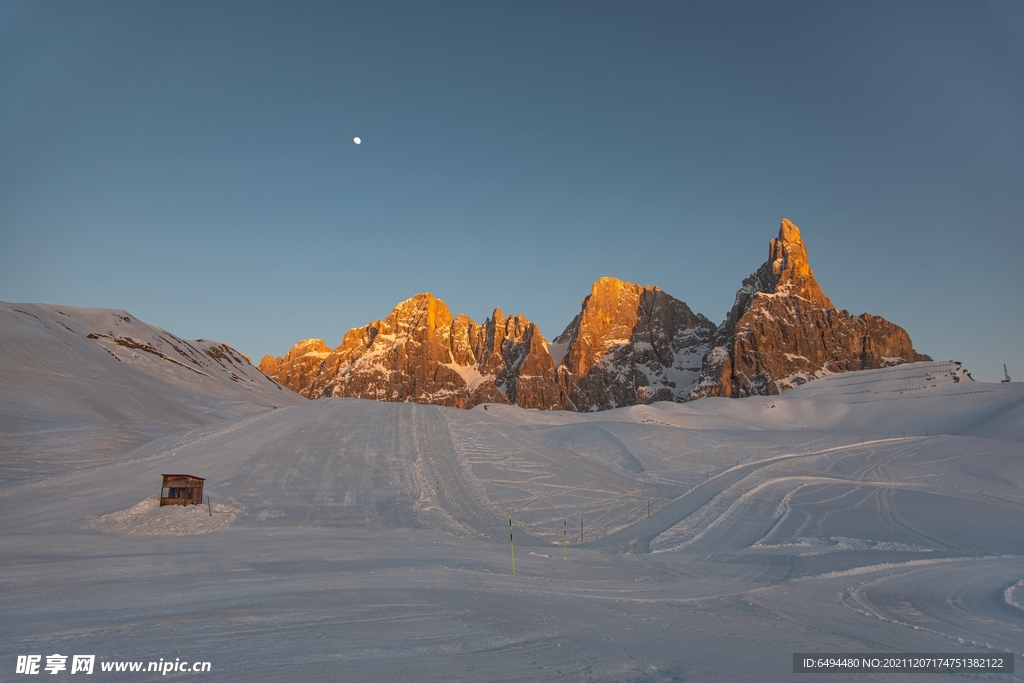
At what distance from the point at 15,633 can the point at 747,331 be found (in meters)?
135

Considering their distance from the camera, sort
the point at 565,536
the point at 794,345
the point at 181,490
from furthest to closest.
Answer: the point at 794,345 < the point at 181,490 < the point at 565,536

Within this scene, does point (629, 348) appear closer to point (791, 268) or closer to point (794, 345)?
point (791, 268)

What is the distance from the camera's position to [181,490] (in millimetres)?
19797

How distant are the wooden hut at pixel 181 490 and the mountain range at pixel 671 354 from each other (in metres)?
116

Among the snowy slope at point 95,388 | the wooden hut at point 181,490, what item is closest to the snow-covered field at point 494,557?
the wooden hut at point 181,490

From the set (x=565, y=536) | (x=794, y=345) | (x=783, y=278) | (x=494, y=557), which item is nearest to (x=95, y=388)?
(x=565, y=536)

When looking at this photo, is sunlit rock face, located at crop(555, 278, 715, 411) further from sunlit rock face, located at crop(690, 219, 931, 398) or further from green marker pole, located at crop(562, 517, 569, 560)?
green marker pole, located at crop(562, 517, 569, 560)

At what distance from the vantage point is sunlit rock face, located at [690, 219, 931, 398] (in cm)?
12156

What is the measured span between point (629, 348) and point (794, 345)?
53.9 metres

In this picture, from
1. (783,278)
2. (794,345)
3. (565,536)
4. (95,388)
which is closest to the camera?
(565,536)

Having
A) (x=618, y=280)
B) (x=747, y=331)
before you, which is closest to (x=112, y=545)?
(x=747, y=331)

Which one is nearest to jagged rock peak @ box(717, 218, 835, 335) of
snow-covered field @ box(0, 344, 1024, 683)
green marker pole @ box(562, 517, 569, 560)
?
snow-covered field @ box(0, 344, 1024, 683)

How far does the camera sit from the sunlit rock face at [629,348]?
163m

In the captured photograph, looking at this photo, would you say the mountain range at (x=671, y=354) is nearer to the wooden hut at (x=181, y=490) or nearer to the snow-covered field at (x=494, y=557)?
the snow-covered field at (x=494, y=557)
